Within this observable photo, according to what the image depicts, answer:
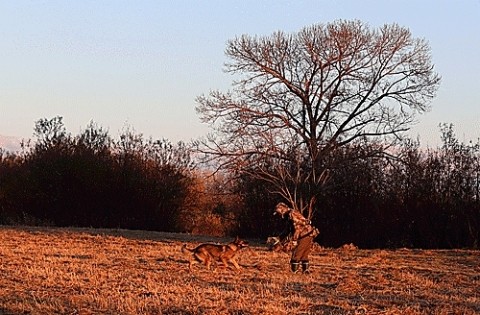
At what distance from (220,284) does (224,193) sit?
63.3ft

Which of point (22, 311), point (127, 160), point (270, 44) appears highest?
point (270, 44)

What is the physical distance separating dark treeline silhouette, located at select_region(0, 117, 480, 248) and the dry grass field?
8158 mm

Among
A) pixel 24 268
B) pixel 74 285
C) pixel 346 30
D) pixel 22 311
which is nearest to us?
pixel 22 311

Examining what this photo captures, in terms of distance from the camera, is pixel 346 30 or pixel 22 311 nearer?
pixel 22 311

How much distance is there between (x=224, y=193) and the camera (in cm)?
3509

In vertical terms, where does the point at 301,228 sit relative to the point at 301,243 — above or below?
above

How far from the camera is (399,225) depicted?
35469mm

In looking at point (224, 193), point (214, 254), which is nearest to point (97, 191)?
point (224, 193)

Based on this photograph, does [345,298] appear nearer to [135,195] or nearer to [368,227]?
[368,227]

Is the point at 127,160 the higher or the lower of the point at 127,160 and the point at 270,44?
the lower

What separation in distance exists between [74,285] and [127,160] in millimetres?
32562

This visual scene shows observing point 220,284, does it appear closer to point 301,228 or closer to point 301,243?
point 301,243

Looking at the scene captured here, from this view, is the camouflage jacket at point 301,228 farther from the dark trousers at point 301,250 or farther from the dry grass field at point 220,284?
the dry grass field at point 220,284

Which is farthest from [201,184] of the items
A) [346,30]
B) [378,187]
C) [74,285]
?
[74,285]
